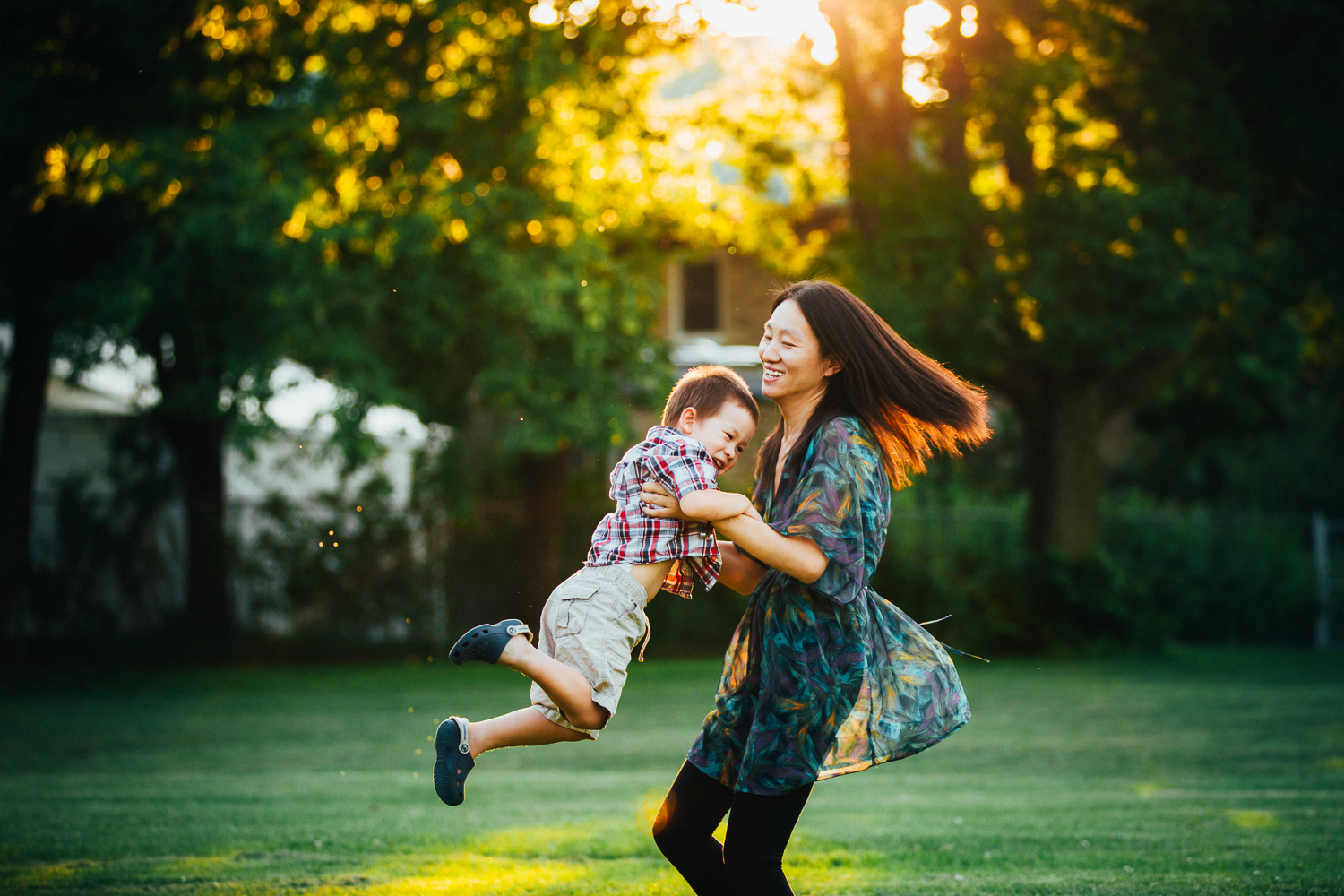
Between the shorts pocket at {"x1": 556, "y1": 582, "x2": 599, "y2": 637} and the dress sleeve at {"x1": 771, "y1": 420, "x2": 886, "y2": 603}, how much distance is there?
55 centimetres

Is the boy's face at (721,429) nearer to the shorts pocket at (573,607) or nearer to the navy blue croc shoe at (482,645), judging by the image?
the shorts pocket at (573,607)

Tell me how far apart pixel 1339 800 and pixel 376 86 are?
11056 millimetres

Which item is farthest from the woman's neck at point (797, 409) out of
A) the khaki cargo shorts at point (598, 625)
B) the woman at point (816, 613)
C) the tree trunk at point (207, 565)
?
the tree trunk at point (207, 565)

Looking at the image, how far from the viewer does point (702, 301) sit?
81.6 feet

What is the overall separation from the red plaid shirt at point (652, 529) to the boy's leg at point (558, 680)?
0.31 meters

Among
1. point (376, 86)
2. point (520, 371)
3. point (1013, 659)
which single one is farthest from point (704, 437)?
point (1013, 659)

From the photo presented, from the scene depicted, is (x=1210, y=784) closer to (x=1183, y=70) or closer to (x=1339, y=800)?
(x=1339, y=800)

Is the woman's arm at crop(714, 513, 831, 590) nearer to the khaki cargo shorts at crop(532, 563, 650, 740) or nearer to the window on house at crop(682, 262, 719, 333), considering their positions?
the khaki cargo shorts at crop(532, 563, 650, 740)

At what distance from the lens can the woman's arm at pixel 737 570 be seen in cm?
354

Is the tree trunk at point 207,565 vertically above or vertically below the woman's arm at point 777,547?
below

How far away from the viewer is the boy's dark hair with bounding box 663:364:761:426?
3396 millimetres

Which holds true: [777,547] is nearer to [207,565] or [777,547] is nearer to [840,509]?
[840,509]

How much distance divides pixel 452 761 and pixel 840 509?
1220 millimetres

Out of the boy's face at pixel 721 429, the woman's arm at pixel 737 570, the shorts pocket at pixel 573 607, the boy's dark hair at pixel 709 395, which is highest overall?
the boy's dark hair at pixel 709 395
